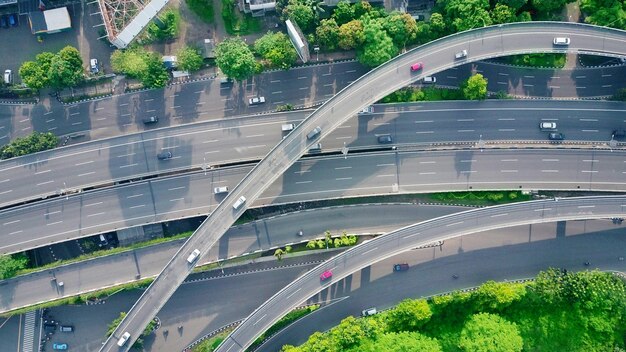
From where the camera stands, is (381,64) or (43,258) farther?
(43,258)

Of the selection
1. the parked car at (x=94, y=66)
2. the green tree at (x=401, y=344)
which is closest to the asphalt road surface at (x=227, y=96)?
the parked car at (x=94, y=66)

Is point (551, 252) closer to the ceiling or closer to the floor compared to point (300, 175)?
closer to the floor

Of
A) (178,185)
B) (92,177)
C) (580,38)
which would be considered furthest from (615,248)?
(92,177)

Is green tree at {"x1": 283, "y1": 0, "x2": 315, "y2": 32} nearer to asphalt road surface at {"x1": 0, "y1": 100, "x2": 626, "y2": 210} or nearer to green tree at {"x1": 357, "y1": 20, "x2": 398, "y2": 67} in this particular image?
green tree at {"x1": 357, "y1": 20, "x2": 398, "y2": 67}

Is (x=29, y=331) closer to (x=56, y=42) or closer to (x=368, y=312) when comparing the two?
(x=56, y=42)

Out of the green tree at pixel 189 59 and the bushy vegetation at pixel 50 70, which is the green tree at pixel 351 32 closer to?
the green tree at pixel 189 59

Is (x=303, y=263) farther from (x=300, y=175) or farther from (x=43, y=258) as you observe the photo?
(x=43, y=258)

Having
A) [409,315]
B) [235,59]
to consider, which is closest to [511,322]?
[409,315]
